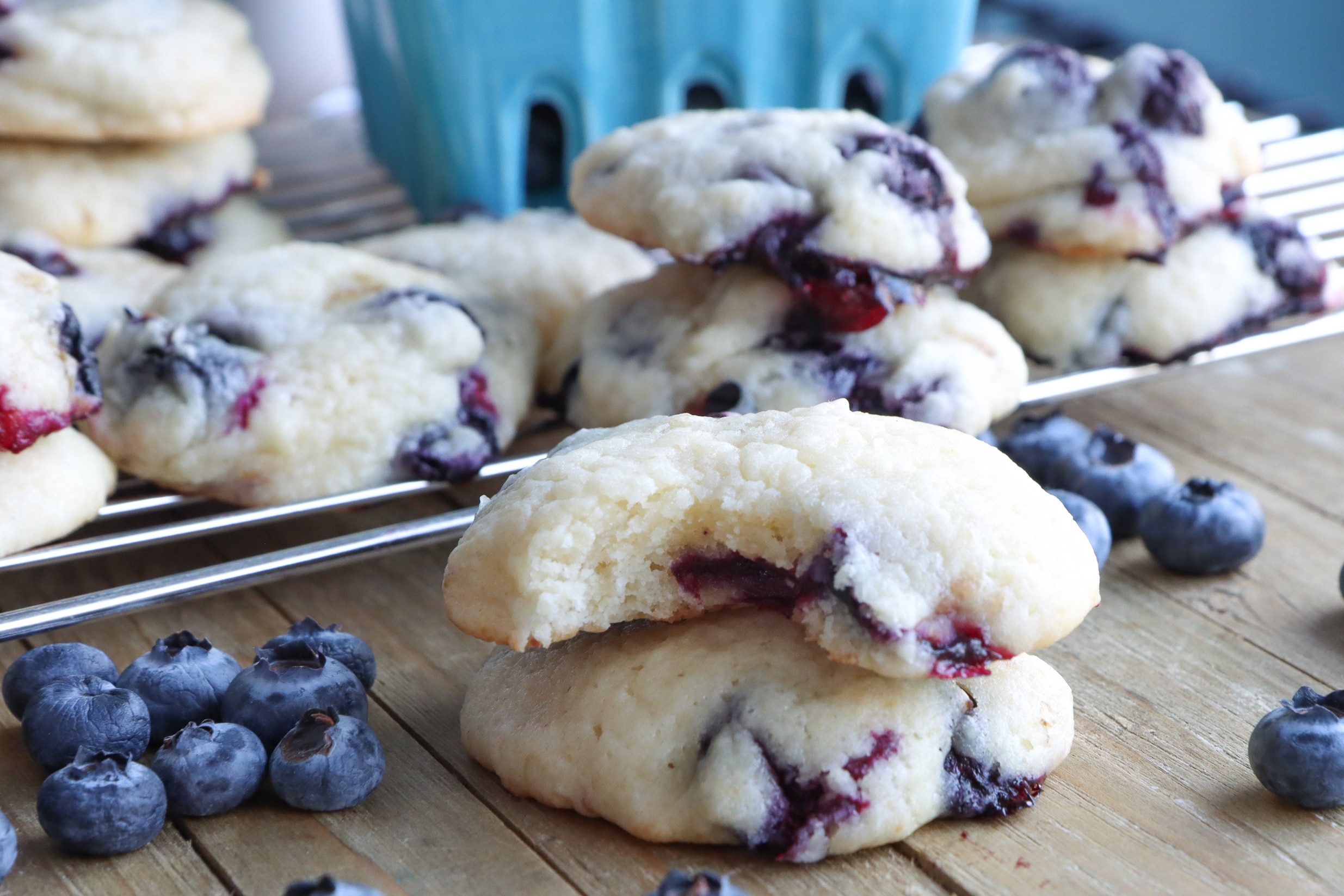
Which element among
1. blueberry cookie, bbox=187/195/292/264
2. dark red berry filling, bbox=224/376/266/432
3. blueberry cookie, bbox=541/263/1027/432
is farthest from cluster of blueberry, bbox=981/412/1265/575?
blueberry cookie, bbox=187/195/292/264

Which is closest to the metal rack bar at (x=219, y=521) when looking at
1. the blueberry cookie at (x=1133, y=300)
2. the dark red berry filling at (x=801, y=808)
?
the dark red berry filling at (x=801, y=808)

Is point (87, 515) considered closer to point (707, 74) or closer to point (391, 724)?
point (391, 724)

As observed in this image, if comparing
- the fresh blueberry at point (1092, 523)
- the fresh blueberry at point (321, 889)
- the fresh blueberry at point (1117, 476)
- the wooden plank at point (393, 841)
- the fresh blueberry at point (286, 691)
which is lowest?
the fresh blueberry at point (1117, 476)

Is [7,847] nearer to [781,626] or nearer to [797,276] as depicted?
[781,626]

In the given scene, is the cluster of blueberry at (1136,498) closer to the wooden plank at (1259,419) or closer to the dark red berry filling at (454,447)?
the wooden plank at (1259,419)

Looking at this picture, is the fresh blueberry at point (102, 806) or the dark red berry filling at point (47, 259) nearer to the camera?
the fresh blueberry at point (102, 806)
